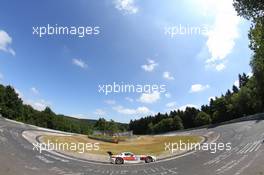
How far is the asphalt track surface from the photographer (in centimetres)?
3406

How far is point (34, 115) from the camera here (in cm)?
5381

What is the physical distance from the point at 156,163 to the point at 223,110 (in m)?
12.6

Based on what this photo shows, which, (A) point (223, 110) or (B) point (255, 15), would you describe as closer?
(B) point (255, 15)

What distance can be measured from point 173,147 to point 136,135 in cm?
439

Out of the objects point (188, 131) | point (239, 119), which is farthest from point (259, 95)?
point (188, 131)

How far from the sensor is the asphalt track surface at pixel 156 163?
34062 mm

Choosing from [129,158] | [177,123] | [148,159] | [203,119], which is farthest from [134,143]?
[203,119]

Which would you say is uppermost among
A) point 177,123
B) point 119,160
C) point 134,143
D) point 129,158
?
point 177,123

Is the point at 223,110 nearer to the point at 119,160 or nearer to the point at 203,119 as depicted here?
the point at 203,119

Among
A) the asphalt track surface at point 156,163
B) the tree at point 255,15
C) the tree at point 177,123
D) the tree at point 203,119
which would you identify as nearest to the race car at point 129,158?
the asphalt track surface at point 156,163

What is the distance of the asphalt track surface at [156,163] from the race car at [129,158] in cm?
50

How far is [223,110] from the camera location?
144 feet

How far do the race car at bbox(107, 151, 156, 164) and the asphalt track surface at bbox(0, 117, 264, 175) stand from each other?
496mm

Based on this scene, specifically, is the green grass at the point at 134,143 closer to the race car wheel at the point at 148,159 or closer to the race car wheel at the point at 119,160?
the race car wheel at the point at 148,159
